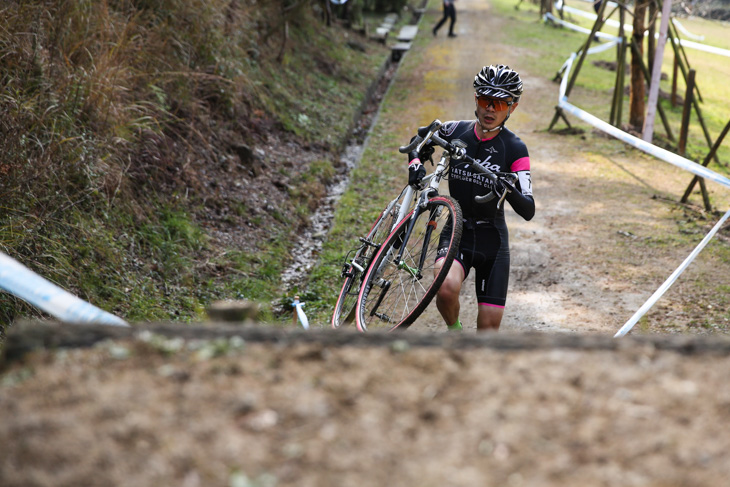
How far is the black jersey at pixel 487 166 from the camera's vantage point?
4.78m

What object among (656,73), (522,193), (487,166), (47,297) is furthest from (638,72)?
(47,297)

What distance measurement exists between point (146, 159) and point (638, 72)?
8.73m

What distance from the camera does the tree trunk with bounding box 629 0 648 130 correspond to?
1175cm

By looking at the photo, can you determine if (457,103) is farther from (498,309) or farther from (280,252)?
(498,309)

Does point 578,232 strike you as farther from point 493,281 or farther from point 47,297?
point 47,297

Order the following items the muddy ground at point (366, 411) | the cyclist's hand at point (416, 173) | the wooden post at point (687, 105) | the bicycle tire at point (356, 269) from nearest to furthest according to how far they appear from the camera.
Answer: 1. the muddy ground at point (366, 411)
2. the cyclist's hand at point (416, 173)
3. the bicycle tire at point (356, 269)
4. the wooden post at point (687, 105)

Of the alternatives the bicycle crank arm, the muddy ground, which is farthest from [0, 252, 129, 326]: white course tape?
the bicycle crank arm

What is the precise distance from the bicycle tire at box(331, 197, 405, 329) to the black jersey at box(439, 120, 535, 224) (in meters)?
0.65

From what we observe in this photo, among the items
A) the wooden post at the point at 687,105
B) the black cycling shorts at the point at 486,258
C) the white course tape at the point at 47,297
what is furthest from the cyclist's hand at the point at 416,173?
the wooden post at the point at 687,105

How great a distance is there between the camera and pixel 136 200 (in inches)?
261

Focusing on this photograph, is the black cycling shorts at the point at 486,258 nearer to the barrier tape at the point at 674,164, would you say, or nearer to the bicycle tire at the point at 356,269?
the bicycle tire at the point at 356,269

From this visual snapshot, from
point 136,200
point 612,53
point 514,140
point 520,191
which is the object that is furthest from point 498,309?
point 612,53

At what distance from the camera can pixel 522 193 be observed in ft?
15.2

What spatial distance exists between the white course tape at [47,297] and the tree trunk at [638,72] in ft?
36.6
